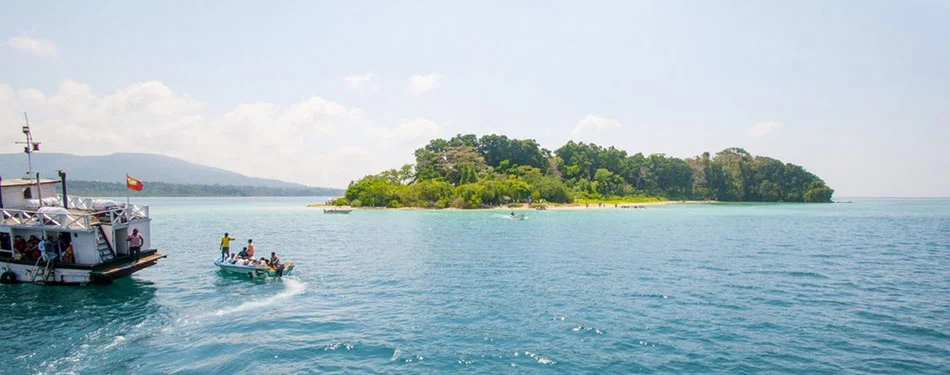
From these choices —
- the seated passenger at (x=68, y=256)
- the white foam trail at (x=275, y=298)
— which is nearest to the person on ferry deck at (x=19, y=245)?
the seated passenger at (x=68, y=256)

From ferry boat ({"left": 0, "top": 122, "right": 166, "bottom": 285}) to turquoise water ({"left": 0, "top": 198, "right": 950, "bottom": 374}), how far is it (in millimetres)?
1172

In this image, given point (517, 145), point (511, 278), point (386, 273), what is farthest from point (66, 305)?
point (517, 145)

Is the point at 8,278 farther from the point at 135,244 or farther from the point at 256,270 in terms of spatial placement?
the point at 256,270

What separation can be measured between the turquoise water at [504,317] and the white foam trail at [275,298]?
0.62 feet

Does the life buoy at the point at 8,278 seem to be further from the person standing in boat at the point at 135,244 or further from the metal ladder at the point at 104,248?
the person standing in boat at the point at 135,244

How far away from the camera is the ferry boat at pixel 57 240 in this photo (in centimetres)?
2934

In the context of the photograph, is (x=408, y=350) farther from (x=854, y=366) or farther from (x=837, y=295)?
(x=837, y=295)

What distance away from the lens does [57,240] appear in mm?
30125

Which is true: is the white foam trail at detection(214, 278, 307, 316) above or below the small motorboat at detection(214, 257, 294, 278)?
below

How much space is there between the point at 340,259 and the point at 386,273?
28.7 ft

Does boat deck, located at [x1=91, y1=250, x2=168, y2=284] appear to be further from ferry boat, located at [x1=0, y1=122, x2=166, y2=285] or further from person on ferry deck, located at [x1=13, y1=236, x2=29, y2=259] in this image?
person on ferry deck, located at [x1=13, y1=236, x2=29, y2=259]

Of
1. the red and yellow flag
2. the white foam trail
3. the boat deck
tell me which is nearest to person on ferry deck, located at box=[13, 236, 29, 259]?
the boat deck

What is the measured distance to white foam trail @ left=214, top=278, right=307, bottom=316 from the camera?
24875 millimetres

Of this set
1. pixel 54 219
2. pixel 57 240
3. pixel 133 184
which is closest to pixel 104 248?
pixel 57 240
